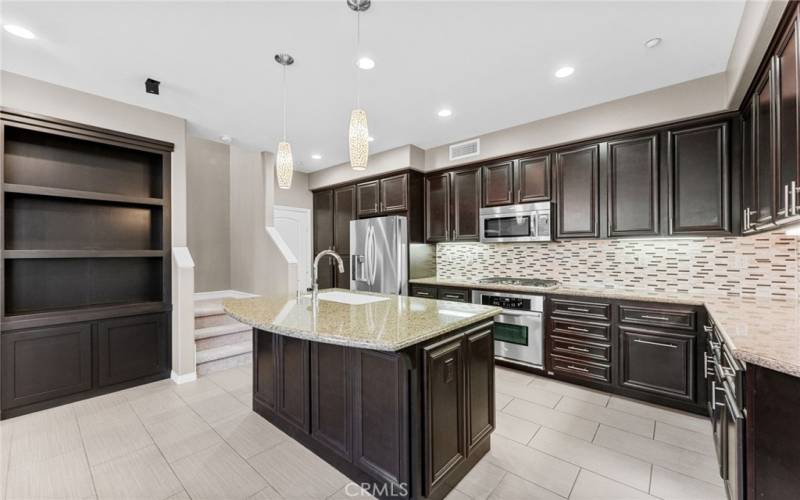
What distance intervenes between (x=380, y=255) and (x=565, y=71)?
2.95 m

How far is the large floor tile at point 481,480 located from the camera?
70.3 inches

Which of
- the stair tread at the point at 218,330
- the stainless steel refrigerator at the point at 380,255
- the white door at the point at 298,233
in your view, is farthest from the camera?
the white door at the point at 298,233

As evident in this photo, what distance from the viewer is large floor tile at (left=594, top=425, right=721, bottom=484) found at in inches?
76.4

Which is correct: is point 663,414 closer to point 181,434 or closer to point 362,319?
point 362,319

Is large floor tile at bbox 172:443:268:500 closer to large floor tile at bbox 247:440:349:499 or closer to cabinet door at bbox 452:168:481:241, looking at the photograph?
large floor tile at bbox 247:440:349:499

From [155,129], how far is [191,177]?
201 cm

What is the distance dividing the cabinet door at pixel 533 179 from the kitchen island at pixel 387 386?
2.01 m

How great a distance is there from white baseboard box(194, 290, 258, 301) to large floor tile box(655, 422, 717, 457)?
4.96 meters

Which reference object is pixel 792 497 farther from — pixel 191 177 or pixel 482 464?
pixel 191 177

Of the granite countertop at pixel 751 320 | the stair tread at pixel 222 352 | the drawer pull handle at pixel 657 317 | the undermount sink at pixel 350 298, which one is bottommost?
the stair tread at pixel 222 352

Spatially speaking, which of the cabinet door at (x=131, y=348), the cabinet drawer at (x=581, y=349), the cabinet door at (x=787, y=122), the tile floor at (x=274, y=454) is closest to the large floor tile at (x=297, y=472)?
the tile floor at (x=274, y=454)

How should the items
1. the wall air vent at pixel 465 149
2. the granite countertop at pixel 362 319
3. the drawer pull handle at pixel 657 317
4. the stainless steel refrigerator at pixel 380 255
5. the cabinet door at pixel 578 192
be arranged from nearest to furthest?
the granite countertop at pixel 362 319 < the drawer pull handle at pixel 657 317 < the cabinet door at pixel 578 192 < the wall air vent at pixel 465 149 < the stainless steel refrigerator at pixel 380 255

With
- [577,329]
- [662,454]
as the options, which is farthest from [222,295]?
[662,454]

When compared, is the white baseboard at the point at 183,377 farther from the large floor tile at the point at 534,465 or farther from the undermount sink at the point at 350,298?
the large floor tile at the point at 534,465
